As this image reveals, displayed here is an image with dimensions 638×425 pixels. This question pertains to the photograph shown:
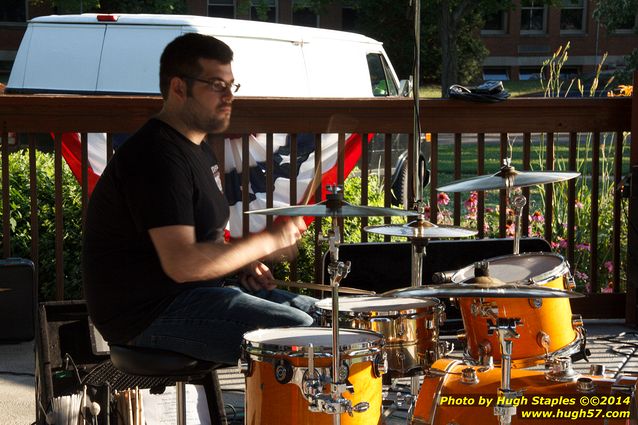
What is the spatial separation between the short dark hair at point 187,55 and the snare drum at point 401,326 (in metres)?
0.98

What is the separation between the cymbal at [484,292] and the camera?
10.7ft

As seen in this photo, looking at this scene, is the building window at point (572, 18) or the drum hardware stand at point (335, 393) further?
the building window at point (572, 18)

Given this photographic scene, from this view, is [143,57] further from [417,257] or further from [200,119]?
[200,119]

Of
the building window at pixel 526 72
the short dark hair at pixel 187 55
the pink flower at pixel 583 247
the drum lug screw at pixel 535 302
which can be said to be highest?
the short dark hair at pixel 187 55

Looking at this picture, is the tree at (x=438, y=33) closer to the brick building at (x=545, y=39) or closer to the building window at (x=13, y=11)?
the brick building at (x=545, y=39)

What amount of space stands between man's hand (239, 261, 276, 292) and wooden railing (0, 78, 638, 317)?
1987 mm

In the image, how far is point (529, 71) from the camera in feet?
126

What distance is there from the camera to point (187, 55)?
11.7 feet

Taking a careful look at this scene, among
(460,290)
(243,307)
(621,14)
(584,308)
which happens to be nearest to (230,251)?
(243,307)

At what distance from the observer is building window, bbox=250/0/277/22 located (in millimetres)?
28831

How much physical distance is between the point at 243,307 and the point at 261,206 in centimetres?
330

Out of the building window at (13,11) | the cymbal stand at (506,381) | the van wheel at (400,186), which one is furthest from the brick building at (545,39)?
the cymbal stand at (506,381)

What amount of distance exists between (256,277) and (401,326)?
0.57 metres

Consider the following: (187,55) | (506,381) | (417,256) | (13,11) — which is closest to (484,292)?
(506,381)
